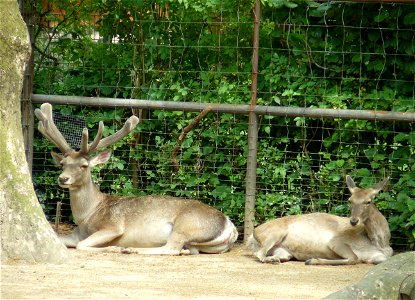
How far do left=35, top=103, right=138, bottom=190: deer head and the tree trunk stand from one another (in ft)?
6.54

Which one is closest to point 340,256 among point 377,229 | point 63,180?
point 377,229

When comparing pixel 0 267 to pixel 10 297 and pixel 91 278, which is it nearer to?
pixel 91 278

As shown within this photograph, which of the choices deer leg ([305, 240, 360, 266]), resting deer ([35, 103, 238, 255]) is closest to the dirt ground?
deer leg ([305, 240, 360, 266])

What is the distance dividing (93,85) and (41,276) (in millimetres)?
4213

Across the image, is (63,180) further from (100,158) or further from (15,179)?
(15,179)

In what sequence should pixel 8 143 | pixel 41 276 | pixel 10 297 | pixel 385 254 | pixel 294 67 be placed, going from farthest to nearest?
1. pixel 294 67
2. pixel 385 254
3. pixel 8 143
4. pixel 41 276
5. pixel 10 297

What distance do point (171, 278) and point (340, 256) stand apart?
2.21 meters

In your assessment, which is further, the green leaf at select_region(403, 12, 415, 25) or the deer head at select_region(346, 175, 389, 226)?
the green leaf at select_region(403, 12, 415, 25)

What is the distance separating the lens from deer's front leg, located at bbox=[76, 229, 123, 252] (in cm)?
998

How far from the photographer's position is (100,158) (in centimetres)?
1045

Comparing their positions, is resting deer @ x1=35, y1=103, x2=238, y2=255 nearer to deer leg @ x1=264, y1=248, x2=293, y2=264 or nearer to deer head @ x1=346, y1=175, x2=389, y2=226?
deer leg @ x1=264, y1=248, x2=293, y2=264

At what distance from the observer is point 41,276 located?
24.6 feet

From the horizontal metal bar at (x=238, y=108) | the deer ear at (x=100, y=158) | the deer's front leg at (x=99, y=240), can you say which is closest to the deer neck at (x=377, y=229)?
the horizontal metal bar at (x=238, y=108)

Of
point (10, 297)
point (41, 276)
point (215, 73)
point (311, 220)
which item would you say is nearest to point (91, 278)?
point (41, 276)
